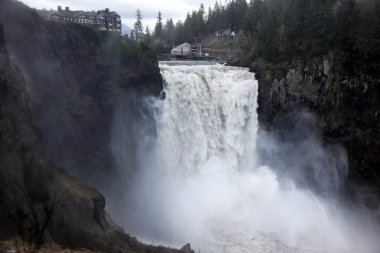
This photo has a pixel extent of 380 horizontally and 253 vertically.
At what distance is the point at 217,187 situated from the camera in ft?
119

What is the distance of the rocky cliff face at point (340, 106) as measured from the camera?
39125mm

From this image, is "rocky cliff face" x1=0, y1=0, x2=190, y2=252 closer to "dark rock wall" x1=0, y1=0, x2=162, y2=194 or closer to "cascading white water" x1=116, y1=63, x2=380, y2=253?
"dark rock wall" x1=0, y1=0, x2=162, y2=194

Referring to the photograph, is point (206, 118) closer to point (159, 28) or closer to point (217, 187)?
point (217, 187)

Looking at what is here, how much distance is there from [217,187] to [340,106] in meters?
14.8

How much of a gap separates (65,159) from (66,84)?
17.7ft

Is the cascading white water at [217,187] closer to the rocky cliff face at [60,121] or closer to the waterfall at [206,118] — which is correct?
the waterfall at [206,118]

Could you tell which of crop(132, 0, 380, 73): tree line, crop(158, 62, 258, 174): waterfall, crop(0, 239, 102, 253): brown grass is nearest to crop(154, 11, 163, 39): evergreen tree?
crop(132, 0, 380, 73): tree line

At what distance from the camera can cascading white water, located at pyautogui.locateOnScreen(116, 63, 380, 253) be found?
104 feet

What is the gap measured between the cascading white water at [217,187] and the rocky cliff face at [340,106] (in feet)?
8.60

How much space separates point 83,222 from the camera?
20.5m

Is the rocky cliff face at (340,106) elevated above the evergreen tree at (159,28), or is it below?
below

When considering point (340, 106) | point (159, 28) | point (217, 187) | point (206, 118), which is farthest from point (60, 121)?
point (159, 28)

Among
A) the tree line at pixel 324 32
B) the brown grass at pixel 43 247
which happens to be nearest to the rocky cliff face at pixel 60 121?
the brown grass at pixel 43 247

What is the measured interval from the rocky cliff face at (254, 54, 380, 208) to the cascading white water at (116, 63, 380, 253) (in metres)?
2.62
